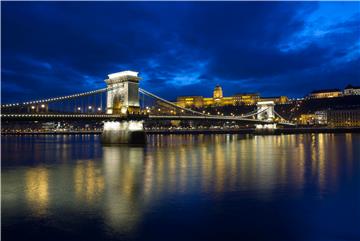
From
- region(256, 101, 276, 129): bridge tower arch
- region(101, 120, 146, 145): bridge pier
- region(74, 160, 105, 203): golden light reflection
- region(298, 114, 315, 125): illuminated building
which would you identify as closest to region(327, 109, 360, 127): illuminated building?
region(298, 114, 315, 125): illuminated building

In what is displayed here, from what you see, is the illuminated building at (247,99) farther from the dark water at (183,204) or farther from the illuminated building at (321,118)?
the dark water at (183,204)

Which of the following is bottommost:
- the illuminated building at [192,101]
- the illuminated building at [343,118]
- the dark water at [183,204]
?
the dark water at [183,204]

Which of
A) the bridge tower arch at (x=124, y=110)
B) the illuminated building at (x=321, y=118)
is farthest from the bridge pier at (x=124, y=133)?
the illuminated building at (x=321, y=118)

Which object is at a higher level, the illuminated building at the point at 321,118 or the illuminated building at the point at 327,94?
the illuminated building at the point at 327,94

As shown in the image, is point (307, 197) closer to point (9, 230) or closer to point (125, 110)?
point (9, 230)

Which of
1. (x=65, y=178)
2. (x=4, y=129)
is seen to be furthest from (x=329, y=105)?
(x=65, y=178)
